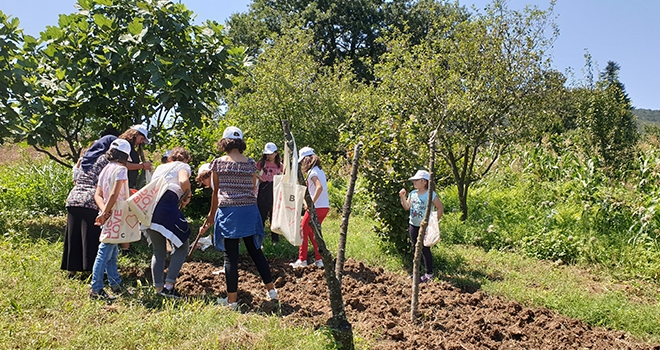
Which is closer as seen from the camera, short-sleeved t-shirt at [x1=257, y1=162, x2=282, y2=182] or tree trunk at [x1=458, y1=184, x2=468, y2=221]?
short-sleeved t-shirt at [x1=257, y1=162, x2=282, y2=182]

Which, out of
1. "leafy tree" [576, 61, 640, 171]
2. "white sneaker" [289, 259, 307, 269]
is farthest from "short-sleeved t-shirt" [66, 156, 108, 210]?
"leafy tree" [576, 61, 640, 171]

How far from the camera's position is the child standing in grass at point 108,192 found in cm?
462

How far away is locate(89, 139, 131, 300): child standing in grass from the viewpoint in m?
4.62

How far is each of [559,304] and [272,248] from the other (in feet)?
13.3

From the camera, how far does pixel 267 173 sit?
25.1 feet

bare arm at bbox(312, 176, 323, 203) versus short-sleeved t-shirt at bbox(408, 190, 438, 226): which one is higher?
bare arm at bbox(312, 176, 323, 203)

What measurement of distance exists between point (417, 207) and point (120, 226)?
3.38 metres

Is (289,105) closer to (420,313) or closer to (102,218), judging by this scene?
(102,218)

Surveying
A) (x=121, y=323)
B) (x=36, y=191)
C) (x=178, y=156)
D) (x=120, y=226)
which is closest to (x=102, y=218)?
(x=120, y=226)

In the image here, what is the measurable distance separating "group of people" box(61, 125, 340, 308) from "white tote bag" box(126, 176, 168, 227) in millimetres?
44

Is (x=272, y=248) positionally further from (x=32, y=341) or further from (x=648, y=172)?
(x=648, y=172)

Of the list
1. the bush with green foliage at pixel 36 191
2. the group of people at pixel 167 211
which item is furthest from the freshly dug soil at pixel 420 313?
the bush with green foliage at pixel 36 191

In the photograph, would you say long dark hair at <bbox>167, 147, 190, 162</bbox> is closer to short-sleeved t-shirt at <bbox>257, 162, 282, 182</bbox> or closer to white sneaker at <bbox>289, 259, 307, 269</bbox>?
white sneaker at <bbox>289, 259, 307, 269</bbox>

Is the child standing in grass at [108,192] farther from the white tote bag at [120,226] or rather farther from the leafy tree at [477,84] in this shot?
the leafy tree at [477,84]
